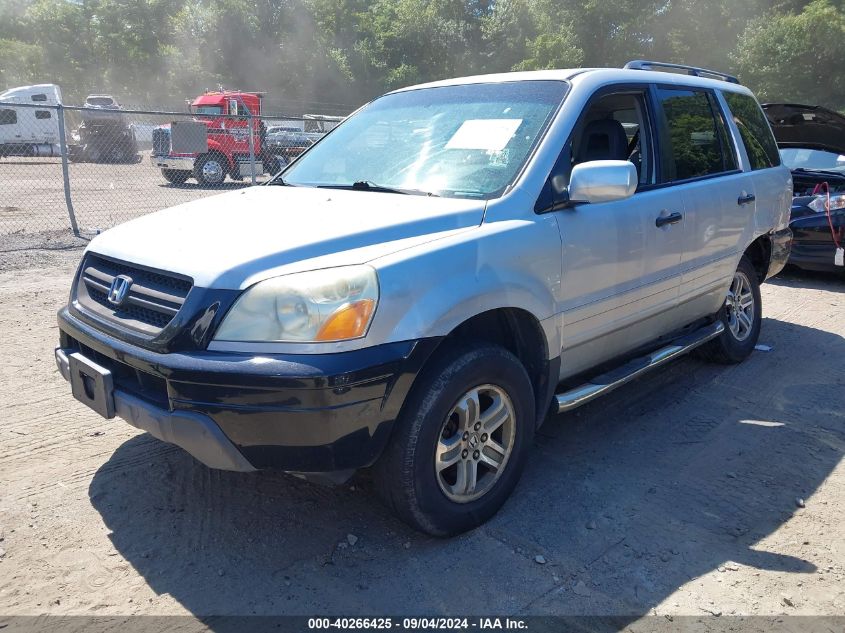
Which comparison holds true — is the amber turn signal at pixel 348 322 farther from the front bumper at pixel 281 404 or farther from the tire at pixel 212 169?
the tire at pixel 212 169

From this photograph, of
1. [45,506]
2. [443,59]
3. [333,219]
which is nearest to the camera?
[333,219]

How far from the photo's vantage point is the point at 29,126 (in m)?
27.9

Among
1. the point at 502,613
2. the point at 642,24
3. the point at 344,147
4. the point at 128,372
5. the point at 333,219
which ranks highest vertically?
the point at 642,24

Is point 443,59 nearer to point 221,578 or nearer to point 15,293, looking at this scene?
point 15,293

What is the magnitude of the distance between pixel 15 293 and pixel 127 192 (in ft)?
38.9

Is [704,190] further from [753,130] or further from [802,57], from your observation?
[802,57]

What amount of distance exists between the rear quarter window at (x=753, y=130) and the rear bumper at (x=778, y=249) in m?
0.53

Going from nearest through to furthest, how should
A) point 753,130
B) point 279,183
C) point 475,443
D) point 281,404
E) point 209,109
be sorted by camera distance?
1. point 281,404
2. point 475,443
3. point 279,183
4. point 753,130
5. point 209,109

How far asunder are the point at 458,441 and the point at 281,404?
82 centimetres

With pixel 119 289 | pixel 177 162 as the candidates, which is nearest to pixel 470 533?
pixel 119 289

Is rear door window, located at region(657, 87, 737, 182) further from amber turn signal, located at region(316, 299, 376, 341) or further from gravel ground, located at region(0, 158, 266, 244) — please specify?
gravel ground, located at region(0, 158, 266, 244)

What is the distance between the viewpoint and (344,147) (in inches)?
157

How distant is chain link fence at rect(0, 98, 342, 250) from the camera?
10969mm

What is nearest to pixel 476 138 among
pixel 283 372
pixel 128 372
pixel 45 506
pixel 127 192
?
pixel 283 372
